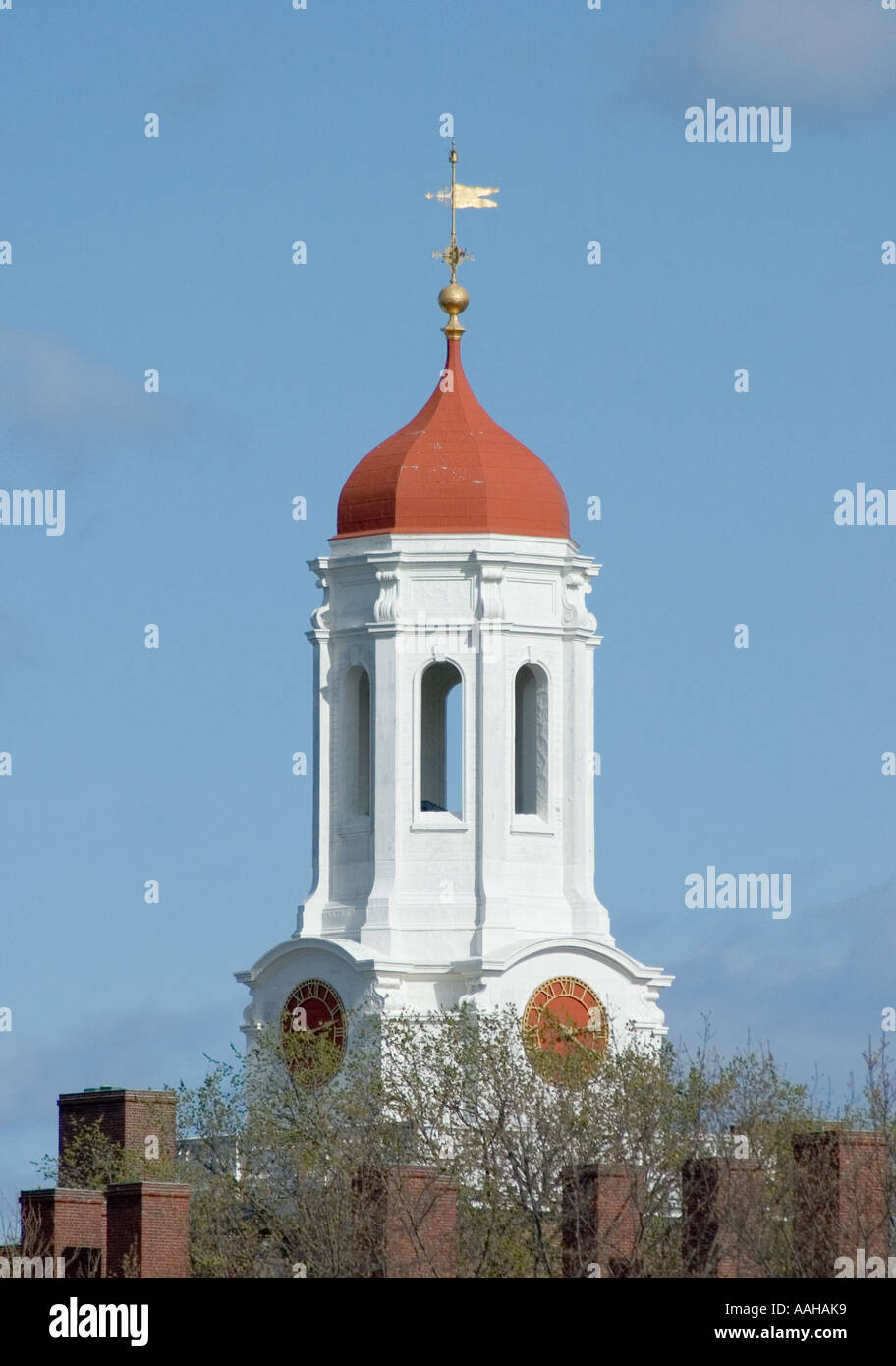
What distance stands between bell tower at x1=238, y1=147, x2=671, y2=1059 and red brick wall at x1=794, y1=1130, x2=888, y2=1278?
2015 cm

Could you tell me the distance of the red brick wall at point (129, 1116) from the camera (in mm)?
89188

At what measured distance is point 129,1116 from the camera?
8944 centimetres

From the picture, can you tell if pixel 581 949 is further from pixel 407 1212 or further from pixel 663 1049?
pixel 407 1212

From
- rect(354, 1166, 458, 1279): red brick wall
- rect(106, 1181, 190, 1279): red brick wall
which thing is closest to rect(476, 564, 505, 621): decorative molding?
rect(354, 1166, 458, 1279): red brick wall

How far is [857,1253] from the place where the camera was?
73625mm

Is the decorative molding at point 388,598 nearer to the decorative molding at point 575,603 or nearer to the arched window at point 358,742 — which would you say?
the arched window at point 358,742

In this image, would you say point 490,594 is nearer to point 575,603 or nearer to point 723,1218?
point 575,603

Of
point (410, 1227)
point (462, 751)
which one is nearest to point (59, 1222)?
point (410, 1227)

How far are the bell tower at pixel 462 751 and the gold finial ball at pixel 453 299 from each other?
0.05 m

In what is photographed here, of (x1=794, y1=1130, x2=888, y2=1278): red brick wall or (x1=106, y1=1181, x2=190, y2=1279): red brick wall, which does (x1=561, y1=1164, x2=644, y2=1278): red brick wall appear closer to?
(x1=794, y1=1130, x2=888, y2=1278): red brick wall

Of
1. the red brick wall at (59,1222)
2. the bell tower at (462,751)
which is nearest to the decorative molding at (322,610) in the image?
the bell tower at (462,751)

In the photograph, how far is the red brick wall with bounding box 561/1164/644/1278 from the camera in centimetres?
7669

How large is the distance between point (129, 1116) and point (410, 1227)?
13962 millimetres
